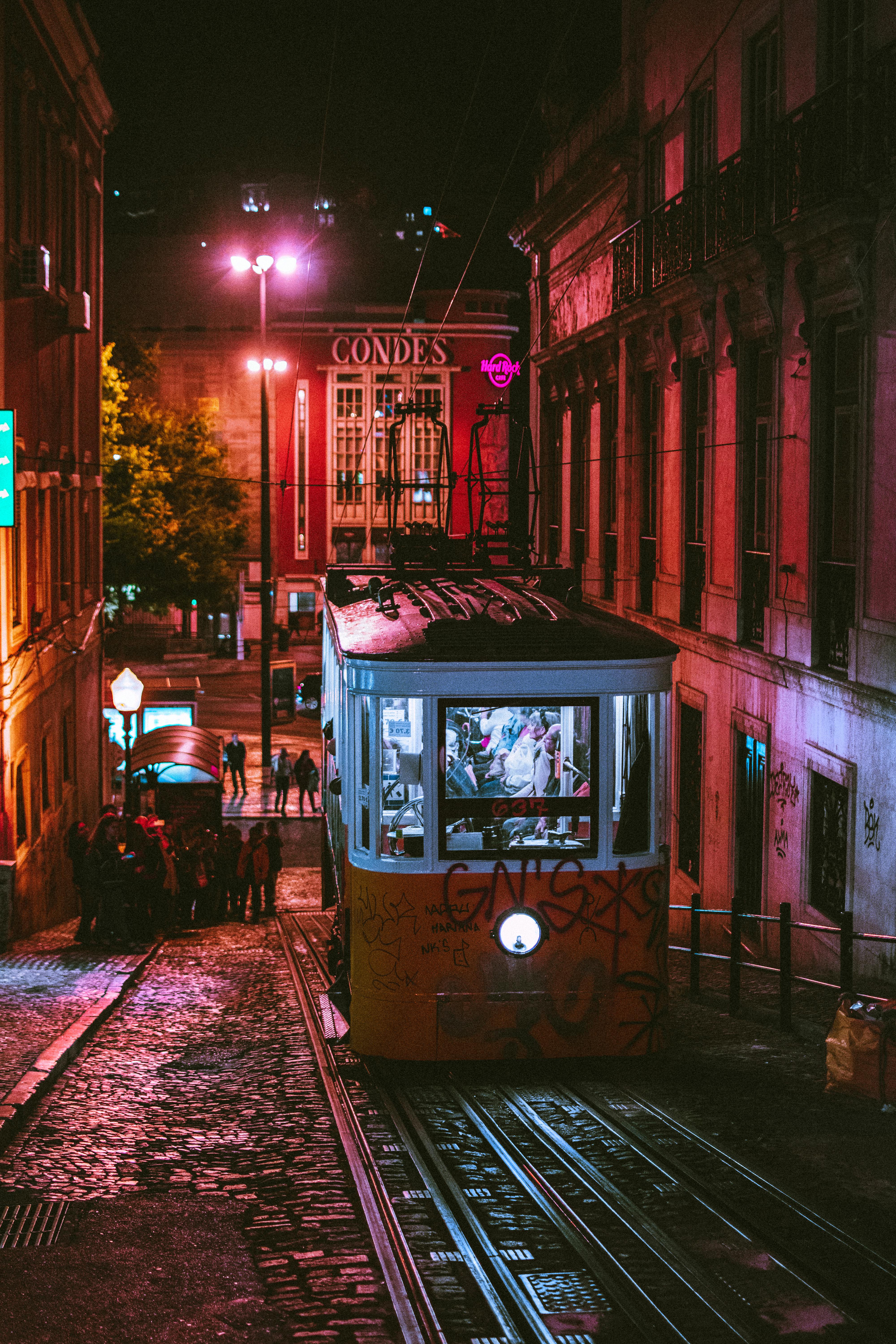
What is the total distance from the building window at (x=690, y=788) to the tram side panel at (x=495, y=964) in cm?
874

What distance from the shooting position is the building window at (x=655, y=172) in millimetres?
19891

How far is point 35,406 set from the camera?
20.2m

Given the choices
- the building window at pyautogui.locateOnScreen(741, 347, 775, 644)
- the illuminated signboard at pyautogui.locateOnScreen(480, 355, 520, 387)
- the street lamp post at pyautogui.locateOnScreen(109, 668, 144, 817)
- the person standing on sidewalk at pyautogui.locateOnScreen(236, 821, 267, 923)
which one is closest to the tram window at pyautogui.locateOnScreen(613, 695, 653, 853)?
the building window at pyautogui.locateOnScreen(741, 347, 775, 644)

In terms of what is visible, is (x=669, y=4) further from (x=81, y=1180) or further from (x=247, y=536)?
(x=247, y=536)

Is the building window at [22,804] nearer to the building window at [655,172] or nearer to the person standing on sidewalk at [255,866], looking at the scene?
the person standing on sidewalk at [255,866]

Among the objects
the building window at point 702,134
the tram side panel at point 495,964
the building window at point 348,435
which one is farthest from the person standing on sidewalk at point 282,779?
the building window at point 348,435

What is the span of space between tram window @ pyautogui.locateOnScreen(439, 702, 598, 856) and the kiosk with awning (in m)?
14.4

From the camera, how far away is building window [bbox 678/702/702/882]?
59.2 feet

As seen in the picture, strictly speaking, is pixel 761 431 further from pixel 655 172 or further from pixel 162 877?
pixel 162 877

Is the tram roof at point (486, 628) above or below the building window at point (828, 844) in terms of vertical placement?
above

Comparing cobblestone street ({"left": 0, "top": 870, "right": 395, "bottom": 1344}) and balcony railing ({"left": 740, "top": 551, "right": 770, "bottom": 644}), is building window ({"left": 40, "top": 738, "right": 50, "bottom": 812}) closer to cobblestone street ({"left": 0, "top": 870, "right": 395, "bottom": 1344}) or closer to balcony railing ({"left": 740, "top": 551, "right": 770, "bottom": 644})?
cobblestone street ({"left": 0, "top": 870, "right": 395, "bottom": 1344})

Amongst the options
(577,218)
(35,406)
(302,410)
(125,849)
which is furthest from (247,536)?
(125,849)

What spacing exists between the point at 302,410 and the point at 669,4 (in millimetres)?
41306

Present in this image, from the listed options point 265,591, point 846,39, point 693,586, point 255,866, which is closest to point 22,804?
point 255,866
